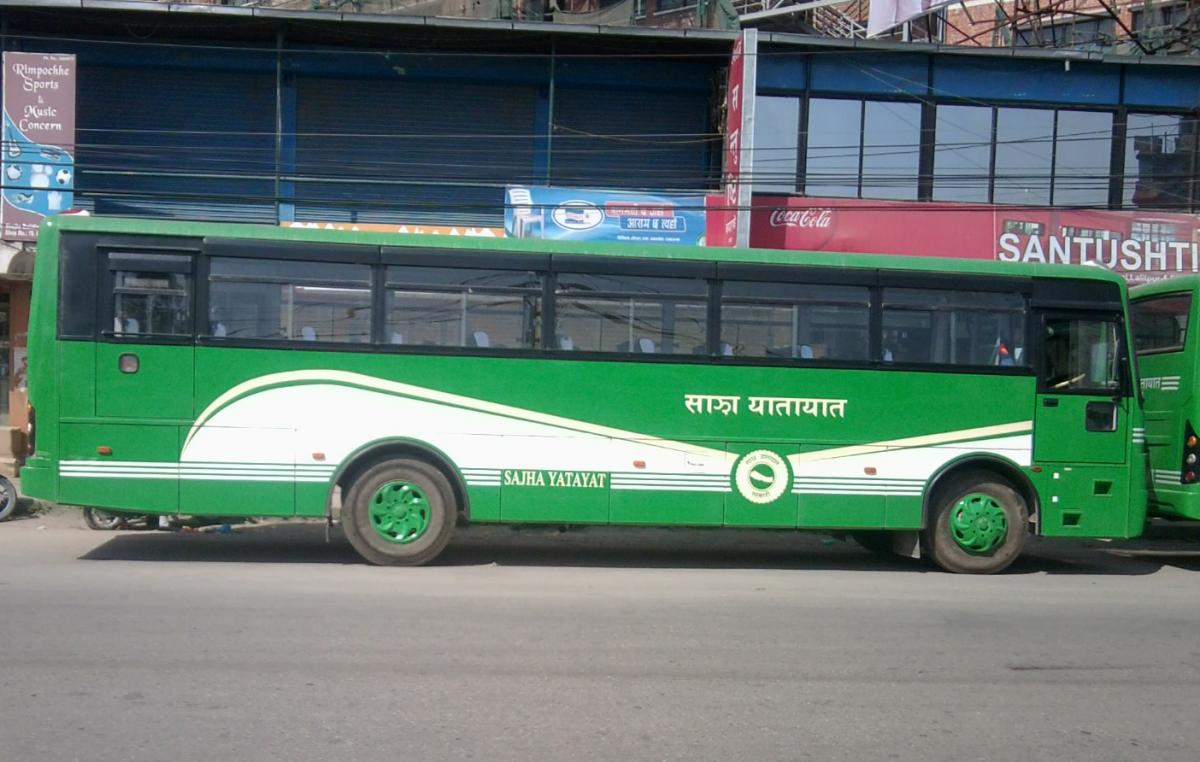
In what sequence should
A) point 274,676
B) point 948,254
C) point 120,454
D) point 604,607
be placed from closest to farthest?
point 274,676
point 604,607
point 120,454
point 948,254

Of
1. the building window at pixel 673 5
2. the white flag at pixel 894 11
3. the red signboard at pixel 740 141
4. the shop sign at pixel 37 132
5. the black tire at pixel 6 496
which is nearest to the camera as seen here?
the black tire at pixel 6 496

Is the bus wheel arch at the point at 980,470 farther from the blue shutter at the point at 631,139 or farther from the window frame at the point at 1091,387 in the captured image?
the blue shutter at the point at 631,139

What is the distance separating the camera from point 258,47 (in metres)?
17.8

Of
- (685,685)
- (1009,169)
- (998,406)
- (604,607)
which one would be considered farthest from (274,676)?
(1009,169)

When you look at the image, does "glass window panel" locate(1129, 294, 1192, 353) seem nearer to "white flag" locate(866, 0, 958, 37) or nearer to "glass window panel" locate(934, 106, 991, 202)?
"glass window panel" locate(934, 106, 991, 202)

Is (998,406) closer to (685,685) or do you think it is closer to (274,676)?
(685,685)

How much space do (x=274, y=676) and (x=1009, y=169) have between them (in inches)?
638

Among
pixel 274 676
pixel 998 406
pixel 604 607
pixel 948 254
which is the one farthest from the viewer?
pixel 948 254

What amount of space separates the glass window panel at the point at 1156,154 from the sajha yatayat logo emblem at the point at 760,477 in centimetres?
1195

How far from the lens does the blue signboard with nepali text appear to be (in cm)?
1711

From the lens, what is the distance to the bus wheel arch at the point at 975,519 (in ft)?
34.5

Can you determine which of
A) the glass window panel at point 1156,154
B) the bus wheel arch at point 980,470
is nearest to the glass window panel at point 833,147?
the glass window panel at point 1156,154

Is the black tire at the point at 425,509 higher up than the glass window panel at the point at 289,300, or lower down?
lower down

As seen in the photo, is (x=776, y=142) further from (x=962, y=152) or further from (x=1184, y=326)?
(x=1184, y=326)
